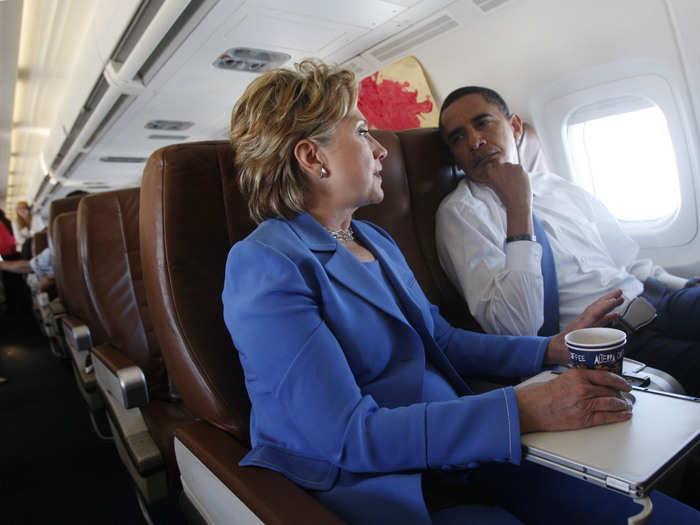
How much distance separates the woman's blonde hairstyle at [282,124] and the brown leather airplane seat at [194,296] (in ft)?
0.40

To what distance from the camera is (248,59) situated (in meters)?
4.36

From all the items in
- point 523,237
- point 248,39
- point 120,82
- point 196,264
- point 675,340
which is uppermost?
point 120,82

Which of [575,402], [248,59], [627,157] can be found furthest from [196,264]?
[248,59]

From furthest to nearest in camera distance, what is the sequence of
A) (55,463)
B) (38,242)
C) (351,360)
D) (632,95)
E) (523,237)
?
(38,242) → (55,463) → (632,95) → (523,237) → (351,360)

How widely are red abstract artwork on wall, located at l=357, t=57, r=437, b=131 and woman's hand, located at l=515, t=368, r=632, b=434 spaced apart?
2842 millimetres

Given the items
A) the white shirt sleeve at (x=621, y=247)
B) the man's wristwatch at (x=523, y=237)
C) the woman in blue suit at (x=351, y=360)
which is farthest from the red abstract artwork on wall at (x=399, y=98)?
the woman in blue suit at (x=351, y=360)

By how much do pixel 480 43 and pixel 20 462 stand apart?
3.69m

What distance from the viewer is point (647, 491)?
2.39ft

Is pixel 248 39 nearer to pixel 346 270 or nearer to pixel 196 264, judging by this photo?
pixel 196 264

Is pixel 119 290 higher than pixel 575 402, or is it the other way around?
pixel 119 290

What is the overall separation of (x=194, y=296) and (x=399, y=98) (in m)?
2.87

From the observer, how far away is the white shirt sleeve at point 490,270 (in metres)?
1.75

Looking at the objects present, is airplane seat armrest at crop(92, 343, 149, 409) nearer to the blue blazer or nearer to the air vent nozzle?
the blue blazer

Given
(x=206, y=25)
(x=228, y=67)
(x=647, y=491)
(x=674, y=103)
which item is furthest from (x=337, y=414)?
(x=228, y=67)
